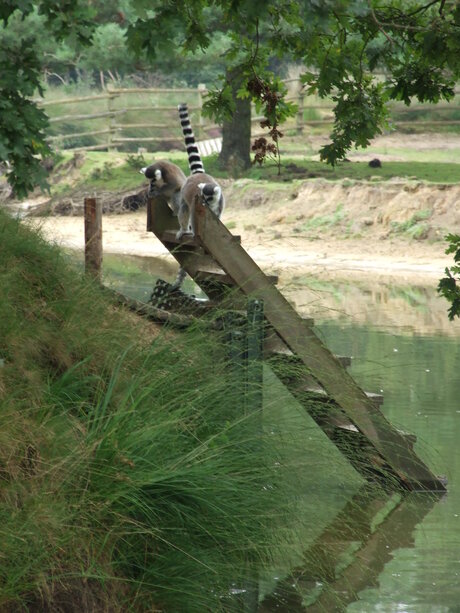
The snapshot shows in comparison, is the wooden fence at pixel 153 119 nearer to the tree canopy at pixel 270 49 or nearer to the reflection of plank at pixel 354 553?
the reflection of plank at pixel 354 553

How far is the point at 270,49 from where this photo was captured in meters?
7.75

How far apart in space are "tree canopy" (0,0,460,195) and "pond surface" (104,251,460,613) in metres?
1.18

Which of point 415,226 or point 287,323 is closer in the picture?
point 287,323

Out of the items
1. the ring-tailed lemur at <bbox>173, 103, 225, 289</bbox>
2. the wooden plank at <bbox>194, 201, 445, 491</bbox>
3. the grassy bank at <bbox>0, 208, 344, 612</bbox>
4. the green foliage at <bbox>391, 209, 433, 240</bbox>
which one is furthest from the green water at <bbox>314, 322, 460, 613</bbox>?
the green foliage at <bbox>391, 209, 433, 240</bbox>

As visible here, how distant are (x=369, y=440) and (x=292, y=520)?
215 cm

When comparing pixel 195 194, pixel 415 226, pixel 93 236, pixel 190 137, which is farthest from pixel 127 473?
pixel 415 226

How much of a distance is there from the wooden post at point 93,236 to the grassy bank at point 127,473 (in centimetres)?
258

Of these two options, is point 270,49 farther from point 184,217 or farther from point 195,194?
point 184,217

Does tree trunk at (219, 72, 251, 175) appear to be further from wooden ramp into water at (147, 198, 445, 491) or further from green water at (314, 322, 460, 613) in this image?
wooden ramp into water at (147, 198, 445, 491)

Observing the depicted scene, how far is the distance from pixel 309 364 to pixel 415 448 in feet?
6.18

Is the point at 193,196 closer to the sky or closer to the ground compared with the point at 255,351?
closer to the sky

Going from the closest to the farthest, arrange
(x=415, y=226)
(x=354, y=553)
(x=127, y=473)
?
(x=127, y=473), (x=354, y=553), (x=415, y=226)

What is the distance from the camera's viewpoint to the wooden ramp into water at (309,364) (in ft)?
25.7

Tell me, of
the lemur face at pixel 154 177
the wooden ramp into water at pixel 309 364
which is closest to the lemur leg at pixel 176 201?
the lemur face at pixel 154 177
